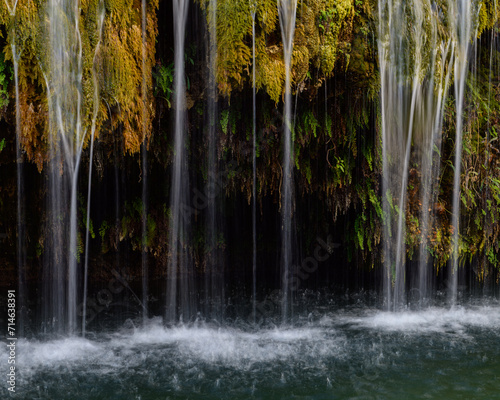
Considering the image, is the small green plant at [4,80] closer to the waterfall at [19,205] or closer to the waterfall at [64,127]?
the waterfall at [19,205]

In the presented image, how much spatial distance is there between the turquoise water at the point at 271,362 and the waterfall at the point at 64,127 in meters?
1.07

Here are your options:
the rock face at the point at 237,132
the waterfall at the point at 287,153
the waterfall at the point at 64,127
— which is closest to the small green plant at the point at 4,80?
the rock face at the point at 237,132

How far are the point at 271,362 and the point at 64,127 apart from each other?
129 inches

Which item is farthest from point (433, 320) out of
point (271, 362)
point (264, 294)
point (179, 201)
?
point (179, 201)

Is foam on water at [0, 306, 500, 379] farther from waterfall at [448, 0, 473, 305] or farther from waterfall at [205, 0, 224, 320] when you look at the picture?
waterfall at [448, 0, 473, 305]

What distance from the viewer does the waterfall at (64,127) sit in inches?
197

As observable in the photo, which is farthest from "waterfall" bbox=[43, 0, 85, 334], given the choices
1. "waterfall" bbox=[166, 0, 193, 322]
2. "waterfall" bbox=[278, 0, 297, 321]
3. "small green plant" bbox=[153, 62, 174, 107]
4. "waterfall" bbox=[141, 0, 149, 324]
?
"waterfall" bbox=[278, 0, 297, 321]

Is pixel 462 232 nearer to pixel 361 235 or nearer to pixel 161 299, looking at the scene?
pixel 361 235

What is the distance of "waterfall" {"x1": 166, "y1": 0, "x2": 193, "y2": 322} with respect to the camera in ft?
19.2

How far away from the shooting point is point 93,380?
4.43 meters

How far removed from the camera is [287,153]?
665cm

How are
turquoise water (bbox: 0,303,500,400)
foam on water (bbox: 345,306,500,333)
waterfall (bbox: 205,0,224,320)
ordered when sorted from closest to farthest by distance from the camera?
turquoise water (bbox: 0,303,500,400), waterfall (bbox: 205,0,224,320), foam on water (bbox: 345,306,500,333)

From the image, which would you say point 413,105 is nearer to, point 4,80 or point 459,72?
point 459,72

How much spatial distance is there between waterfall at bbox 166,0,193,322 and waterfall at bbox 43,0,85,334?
1225mm
